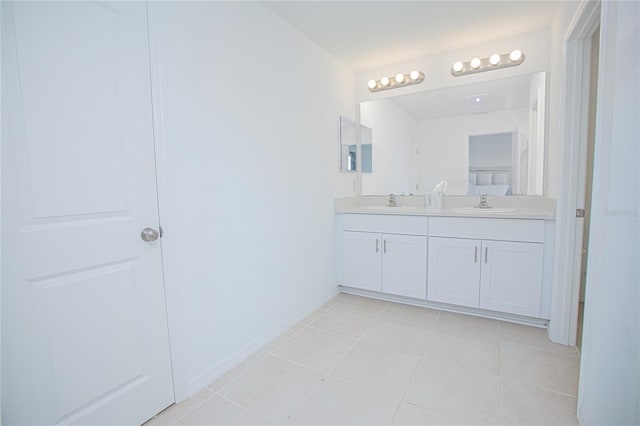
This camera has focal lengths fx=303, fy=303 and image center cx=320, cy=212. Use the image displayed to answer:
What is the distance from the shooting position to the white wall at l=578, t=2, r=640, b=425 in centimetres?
101

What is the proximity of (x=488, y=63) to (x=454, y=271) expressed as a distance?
5.61 feet

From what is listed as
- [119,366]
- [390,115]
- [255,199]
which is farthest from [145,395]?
[390,115]

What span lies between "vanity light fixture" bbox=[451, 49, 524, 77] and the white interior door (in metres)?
2.34

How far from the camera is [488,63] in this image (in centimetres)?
247

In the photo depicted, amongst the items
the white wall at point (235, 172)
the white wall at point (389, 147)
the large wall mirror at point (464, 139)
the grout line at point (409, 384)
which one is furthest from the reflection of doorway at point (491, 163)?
the grout line at point (409, 384)

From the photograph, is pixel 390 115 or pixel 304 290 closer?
pixel 304 290

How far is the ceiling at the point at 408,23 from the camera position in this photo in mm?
1976

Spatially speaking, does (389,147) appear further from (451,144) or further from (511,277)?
(511,277)

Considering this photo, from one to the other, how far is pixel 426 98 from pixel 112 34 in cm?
244

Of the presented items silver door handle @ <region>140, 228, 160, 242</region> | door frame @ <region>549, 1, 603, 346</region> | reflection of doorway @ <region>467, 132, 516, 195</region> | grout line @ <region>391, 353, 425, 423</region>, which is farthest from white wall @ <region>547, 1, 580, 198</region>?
silver door handle @ <region>140, 228, 160, 242</region>

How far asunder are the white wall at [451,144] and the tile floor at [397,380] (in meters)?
1.27

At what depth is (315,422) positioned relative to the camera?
136 centimetres

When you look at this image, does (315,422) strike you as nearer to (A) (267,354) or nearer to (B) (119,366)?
(A) (267,354)

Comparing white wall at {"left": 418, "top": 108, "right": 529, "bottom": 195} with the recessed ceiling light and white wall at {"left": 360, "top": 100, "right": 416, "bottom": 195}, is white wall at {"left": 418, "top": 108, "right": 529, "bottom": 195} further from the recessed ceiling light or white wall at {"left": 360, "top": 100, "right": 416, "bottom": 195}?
the recessed ceiling light
